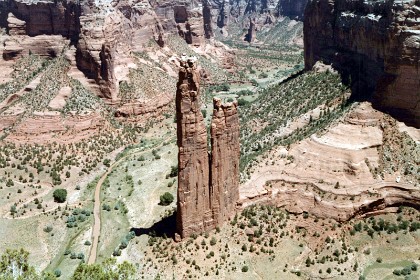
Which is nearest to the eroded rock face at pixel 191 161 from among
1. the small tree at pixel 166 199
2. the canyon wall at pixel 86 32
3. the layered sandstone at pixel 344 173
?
the layered sandstone at pixel 344 173

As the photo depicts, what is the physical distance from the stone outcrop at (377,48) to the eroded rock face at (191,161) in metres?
26.4

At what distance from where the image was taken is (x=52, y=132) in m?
85.6

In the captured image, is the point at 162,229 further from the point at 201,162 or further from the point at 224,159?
the point at 224,159

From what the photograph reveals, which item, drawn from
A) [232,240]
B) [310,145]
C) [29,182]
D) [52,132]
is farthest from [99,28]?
[232,240]

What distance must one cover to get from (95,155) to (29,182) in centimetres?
1226

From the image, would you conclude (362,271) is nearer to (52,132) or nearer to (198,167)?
(198,167)

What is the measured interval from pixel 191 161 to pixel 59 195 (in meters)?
29.0

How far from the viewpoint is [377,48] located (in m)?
67.1

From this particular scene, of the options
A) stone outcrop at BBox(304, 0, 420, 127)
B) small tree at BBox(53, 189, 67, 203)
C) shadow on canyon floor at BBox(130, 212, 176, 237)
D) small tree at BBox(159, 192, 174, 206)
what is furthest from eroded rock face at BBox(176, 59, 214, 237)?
stone outcrop at BBox(304, 0, 420, 127)

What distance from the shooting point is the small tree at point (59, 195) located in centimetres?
7069

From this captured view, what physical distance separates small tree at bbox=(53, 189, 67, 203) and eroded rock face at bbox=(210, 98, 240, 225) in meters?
28.1

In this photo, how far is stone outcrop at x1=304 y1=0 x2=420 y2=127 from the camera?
198 feet

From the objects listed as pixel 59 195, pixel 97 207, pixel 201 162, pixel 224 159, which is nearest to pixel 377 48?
pixel 224 159

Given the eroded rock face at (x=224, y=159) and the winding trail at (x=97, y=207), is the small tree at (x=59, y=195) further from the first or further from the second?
the eroded rock face at (x=224, y=159)
